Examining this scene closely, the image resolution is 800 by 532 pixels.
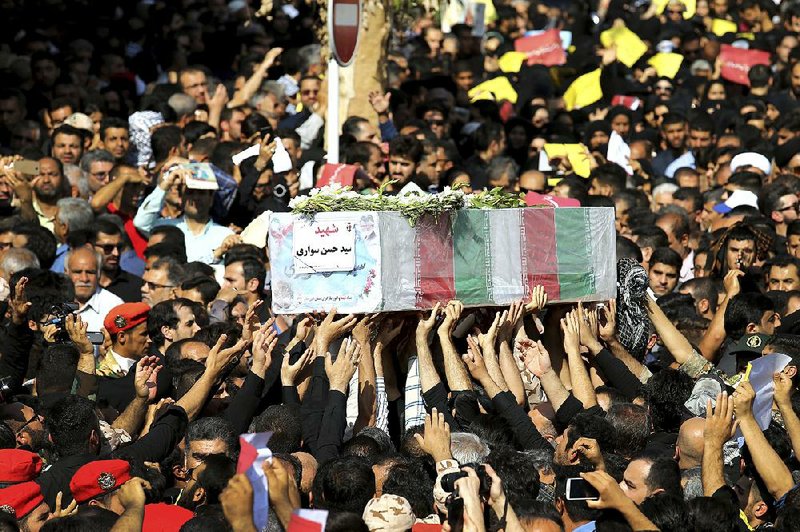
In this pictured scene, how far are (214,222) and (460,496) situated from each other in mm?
7285

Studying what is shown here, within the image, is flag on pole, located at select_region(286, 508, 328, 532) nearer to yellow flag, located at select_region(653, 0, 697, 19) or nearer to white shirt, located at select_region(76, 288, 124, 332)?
white shirt, located at select_region(76, 288, 124, 332)

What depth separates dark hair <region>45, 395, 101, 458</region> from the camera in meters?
8.77

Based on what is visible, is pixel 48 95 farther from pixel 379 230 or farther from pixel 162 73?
pixel 379 230

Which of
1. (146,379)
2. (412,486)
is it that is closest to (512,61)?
(146,379)

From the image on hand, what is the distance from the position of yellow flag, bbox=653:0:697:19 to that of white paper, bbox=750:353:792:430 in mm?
15873

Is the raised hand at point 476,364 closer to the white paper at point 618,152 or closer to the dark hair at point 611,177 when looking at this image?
the dark hair at point 611,177

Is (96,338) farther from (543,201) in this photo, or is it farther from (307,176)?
(307,176)

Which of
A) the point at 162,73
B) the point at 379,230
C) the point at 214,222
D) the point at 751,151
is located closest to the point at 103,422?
the point at 379,230

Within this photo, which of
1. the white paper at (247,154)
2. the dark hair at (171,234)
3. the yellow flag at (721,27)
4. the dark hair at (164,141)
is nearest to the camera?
the dark hair at (171,234)

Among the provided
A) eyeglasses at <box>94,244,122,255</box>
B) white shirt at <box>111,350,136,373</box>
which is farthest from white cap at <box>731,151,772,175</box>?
white shirt at <box>111,350,136,373</box>

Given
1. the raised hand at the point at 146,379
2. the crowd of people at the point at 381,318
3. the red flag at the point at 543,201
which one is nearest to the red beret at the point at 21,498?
the crowd of people at the point at 381,318

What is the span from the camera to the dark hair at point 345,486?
7.66 metres

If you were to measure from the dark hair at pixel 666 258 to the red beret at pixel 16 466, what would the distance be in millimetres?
5787

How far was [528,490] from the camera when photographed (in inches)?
312
